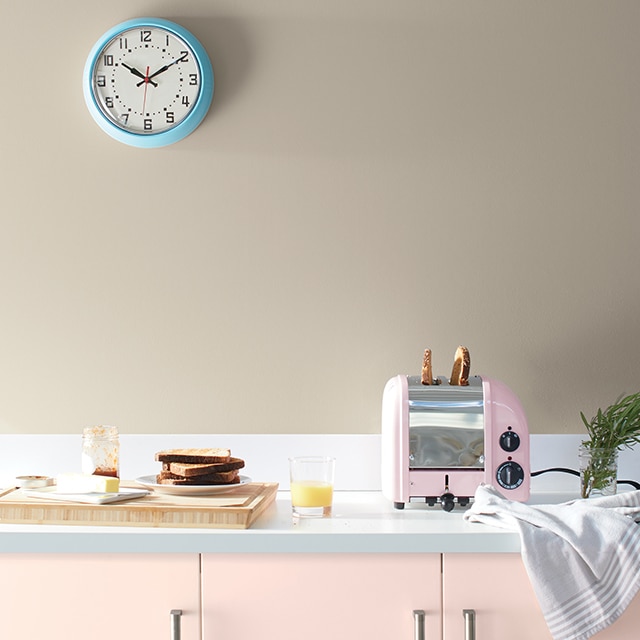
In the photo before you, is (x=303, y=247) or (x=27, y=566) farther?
(x=303, y=247)

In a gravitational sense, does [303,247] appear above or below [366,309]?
above

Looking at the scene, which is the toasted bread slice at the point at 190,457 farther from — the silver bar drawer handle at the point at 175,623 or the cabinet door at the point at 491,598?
the cabinet door at the point at 491,598

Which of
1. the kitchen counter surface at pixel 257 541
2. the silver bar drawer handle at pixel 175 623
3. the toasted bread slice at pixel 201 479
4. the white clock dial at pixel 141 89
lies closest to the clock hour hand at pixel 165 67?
the white clock dial at pixel 141 89

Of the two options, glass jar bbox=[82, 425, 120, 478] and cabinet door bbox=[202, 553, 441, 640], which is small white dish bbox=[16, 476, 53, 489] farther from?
cabinet door bbox=[202, 553, 441, 640]

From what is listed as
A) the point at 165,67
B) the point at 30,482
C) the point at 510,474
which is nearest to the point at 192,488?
the point at 30,482

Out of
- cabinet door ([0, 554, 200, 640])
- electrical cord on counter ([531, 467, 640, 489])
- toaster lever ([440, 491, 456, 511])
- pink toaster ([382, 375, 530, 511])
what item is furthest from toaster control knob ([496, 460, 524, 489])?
cabinet door ([0, 554, 200, 640])

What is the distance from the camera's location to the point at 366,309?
2.02 m

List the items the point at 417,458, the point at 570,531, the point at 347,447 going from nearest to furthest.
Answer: the point at 570,531 < the point at 417,458 < the point at 347,447

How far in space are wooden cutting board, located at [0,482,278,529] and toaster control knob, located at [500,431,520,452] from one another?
1.61 feet

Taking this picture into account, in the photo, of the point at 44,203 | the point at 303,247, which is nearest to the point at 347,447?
the point at 303,247

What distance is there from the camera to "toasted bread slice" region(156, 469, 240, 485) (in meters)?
1.72

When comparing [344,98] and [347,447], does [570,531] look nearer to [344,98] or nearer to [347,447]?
[347,447]

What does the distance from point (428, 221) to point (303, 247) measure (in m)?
0.29

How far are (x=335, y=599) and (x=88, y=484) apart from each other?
514mm
